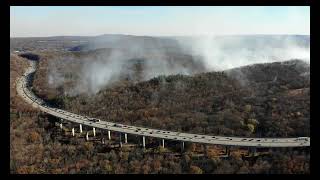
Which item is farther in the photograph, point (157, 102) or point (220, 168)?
point (157, 102)

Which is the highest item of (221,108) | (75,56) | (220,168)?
(75,56)

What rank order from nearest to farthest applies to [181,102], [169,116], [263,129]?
[263,129]
[169,116]
[181,102]

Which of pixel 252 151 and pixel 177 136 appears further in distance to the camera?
pixel 177 136

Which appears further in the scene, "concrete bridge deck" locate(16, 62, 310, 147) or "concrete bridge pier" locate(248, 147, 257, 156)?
"concrete bridge deck" locate(16, 62, 310, 147)

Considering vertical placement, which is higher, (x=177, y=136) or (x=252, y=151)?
(x=177, y=136)

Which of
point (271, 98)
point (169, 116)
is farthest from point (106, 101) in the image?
point (271, 98)

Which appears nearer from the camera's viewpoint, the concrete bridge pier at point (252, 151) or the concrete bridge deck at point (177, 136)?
the concrete bridge pier at point (252, 151)

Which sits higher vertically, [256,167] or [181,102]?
[181,102]

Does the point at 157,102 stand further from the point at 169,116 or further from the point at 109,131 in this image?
the point at 109,131

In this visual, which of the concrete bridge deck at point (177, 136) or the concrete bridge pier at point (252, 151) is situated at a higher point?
the concrete bridge deck at point (177, 136)

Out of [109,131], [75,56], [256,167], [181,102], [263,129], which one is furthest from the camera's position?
[75,56]

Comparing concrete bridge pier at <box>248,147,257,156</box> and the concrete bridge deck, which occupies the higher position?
the concrete bridge deck
